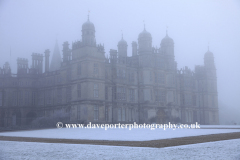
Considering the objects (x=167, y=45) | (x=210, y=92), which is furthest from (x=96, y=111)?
(x=210, y=92)

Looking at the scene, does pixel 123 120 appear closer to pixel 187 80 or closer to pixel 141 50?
pixel 141 50

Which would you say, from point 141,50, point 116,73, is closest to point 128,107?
point 116,73

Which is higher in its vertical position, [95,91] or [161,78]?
[161,78]

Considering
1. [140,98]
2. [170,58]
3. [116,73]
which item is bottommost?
[140,98]

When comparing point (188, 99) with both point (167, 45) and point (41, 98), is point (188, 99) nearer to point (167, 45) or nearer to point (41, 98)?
point (167, 45)

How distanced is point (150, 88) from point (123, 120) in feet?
26.8

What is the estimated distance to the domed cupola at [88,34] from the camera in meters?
47.5

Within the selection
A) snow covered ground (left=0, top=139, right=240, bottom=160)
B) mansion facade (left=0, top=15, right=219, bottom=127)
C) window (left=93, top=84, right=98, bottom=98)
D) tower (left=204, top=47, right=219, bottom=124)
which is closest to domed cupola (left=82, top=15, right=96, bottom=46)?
mansion facade (left=0, top=15, right=219, bottom=127)

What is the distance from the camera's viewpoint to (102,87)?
158 ft

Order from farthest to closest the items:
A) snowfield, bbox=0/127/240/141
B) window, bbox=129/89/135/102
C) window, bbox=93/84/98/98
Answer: window, bbox=129/89/135/102, window, bbox=93/84/98/98, snowfield, bbox=0/127/240/141

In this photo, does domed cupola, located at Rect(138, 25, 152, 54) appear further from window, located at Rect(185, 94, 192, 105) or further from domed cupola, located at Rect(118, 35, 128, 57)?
window, located at Rect(185, 94, 192, 105)

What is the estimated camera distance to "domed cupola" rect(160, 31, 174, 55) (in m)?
61.8

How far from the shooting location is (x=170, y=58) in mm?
61531

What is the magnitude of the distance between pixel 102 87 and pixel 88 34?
28.7 feet
